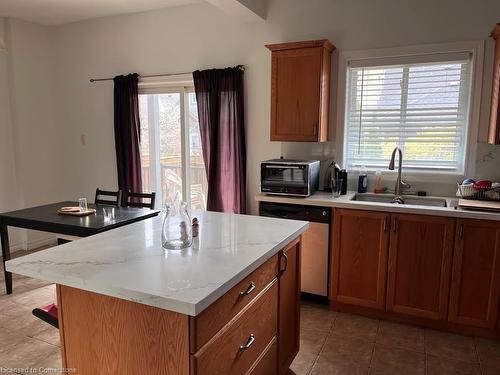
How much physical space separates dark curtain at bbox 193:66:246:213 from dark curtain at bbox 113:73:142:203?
2.82ft

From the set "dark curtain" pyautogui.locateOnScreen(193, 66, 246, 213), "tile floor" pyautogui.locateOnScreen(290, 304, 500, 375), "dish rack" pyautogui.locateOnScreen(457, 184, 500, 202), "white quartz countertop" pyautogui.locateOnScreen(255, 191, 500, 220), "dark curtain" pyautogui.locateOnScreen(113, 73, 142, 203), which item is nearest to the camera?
"tile floor" pyautogui.locateOnScreen(290, 304, 500, 375)

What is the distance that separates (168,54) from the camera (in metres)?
4.02

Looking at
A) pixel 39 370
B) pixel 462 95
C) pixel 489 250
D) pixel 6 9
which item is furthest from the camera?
pixel 6 9

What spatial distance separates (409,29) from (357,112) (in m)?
0.76

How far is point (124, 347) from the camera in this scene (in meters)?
1.33

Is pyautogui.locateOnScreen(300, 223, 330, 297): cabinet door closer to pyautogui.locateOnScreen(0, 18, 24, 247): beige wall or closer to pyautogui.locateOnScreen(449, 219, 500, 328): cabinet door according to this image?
pyautogui.locateOnScreen(449, 219, 500, 328): cabinet door

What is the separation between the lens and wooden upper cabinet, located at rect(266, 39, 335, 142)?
121 inches

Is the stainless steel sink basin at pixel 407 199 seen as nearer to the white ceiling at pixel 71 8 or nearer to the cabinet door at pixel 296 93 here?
the cabinet door at pixel 296 93

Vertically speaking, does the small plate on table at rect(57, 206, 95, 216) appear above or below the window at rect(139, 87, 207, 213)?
below

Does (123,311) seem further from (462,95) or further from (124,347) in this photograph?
(462,95)

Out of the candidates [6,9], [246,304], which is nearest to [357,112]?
[246,304]

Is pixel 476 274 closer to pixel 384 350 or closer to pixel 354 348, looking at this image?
pixel 384 350

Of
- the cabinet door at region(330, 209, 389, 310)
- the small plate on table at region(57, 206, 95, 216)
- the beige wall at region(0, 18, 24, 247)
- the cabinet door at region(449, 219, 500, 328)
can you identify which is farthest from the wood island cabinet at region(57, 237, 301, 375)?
the beige wall at region(0, 18, 24, 247)

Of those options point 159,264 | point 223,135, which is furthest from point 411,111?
point 159,264
